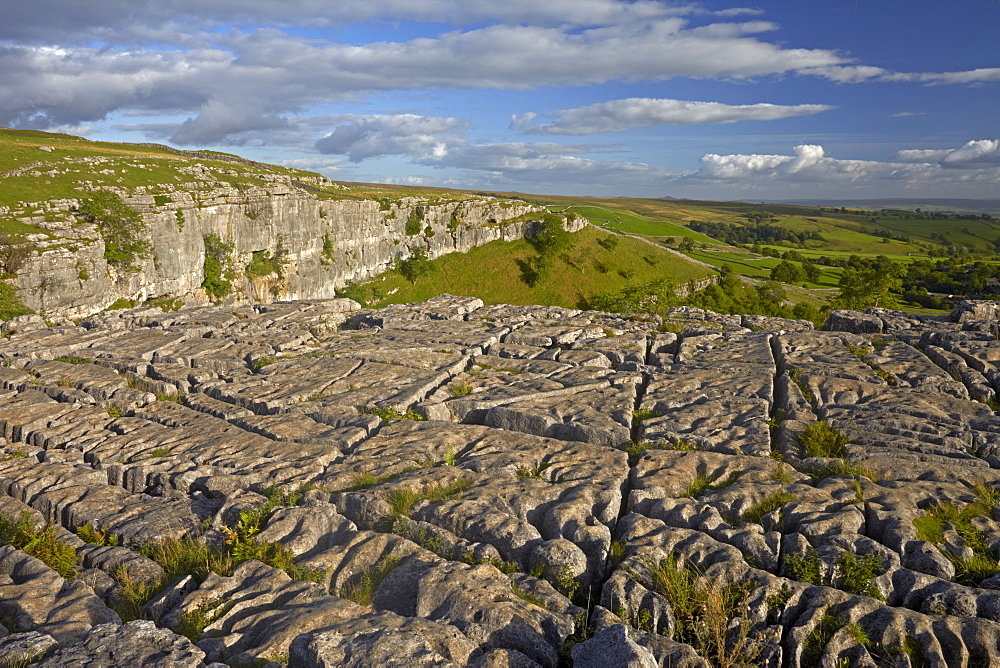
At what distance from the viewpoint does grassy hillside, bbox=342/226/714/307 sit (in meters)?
114

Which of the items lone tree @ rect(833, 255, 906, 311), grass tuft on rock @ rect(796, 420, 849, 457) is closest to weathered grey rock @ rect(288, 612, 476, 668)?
grass tuft on rock @ rect(796, 420, 849, 457)

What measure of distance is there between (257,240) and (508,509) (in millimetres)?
89212

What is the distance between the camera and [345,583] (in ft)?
34.7

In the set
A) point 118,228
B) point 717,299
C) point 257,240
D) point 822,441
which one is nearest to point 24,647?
point 822,441

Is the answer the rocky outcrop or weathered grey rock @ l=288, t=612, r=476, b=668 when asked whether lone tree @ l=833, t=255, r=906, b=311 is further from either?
weathered grey rock @ l=288, t=612, r=476, b=668

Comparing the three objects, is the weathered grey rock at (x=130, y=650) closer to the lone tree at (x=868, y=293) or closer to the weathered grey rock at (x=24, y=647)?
the weathered grey rock at (x=24, y=647)

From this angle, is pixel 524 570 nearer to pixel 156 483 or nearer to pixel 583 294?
pixel 156 483

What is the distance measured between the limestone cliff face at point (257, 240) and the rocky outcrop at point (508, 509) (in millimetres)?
45190

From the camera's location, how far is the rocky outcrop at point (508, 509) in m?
8.88

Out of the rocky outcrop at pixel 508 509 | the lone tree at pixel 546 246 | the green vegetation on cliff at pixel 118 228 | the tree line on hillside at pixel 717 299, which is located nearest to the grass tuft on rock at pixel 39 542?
the rocky outcrop at pixel 508 509

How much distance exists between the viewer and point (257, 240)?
292 feet

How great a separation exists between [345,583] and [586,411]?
33.5 feet

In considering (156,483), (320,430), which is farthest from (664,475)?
(156,483)

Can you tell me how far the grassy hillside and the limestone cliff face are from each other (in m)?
4.17
